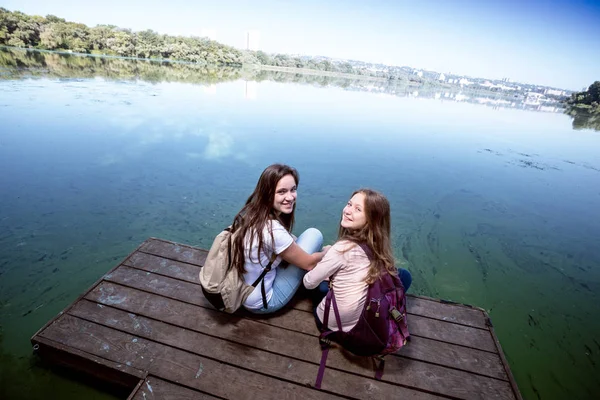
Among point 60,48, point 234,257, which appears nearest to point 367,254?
point 234,257

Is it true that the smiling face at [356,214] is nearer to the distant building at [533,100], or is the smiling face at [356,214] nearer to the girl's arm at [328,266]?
the girl's arm at [328,266]

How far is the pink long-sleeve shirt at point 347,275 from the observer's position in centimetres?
192

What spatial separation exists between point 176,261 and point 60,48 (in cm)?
5257

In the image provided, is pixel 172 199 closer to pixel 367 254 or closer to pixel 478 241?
pixel 367 254

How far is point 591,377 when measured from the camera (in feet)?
10.1

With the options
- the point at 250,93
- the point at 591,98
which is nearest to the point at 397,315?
the point at 250,93

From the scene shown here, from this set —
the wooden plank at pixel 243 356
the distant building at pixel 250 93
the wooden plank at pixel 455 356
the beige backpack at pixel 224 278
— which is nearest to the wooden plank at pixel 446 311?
the wooden plank at pixel 455 356

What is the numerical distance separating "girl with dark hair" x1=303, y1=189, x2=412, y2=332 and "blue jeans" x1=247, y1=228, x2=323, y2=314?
13.7 inches

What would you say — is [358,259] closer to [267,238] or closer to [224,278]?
[267,238]

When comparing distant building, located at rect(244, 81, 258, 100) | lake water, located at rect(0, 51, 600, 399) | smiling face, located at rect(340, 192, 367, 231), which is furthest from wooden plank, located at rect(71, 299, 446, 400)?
distant building, located at rect(244, 81, 258, 100)

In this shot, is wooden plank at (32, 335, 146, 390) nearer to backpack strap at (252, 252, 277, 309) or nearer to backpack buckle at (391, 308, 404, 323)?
backpack strap at (252, 252, 277, 309)

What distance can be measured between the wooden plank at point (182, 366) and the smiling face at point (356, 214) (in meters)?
1.08

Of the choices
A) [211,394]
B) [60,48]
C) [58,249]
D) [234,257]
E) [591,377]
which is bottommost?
[591,377]

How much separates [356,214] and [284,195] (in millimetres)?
519
